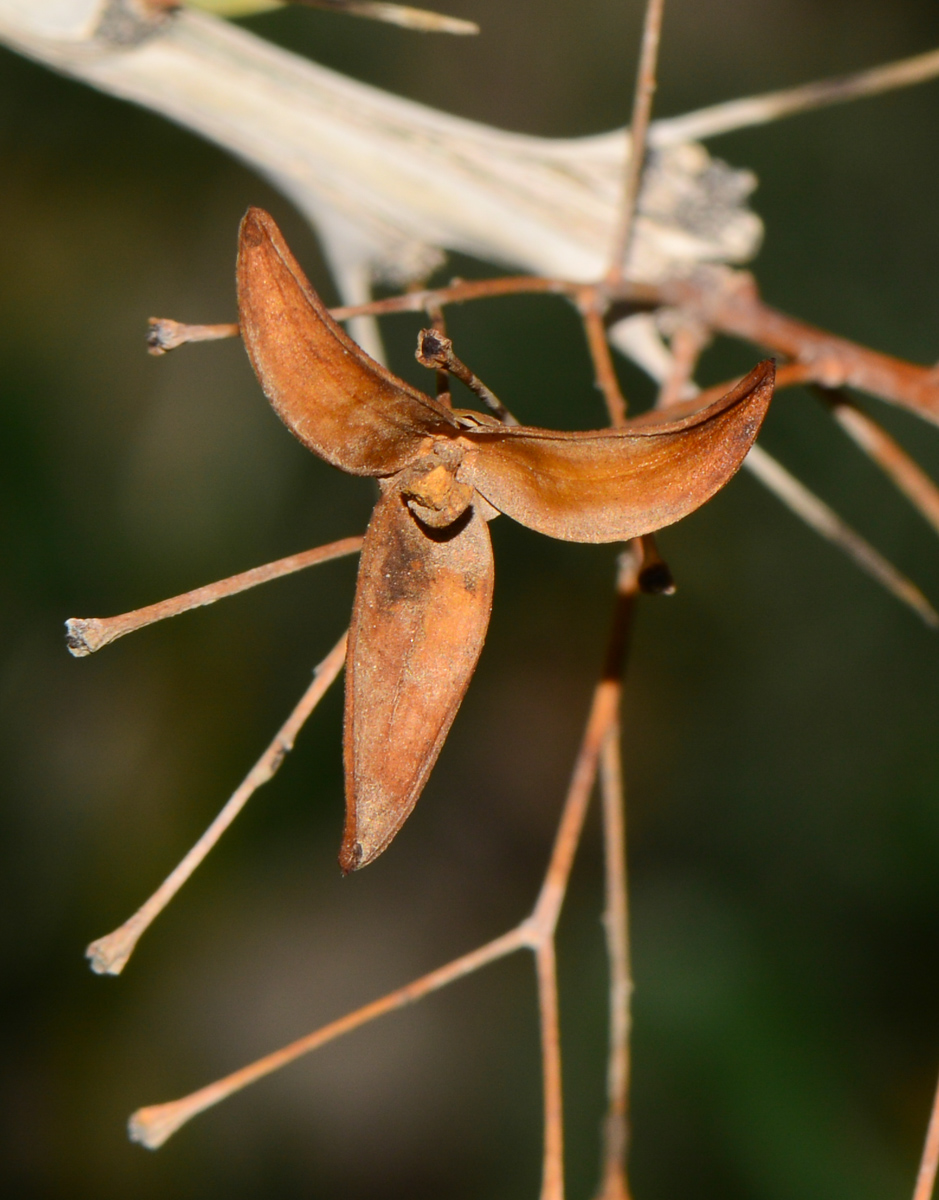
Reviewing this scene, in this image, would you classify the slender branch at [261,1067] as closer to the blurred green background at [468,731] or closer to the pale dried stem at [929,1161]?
the pale dried stem at [929,1161]

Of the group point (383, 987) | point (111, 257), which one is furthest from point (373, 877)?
point (111, 257)

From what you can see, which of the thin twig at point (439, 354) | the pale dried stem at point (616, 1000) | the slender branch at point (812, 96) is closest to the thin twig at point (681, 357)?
the slender branch at point (812, 96)

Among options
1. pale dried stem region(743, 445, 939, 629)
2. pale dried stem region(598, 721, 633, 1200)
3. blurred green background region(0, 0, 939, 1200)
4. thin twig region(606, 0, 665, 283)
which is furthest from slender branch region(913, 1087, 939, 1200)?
blurred green background region(0, 0, 939, 1200)

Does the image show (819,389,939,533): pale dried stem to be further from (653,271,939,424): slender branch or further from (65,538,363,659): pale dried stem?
(65,538,363,659): pale dried stem

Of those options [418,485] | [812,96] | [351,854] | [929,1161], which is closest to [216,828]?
[351,854]

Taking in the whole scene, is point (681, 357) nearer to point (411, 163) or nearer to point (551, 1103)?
point (411, 163)

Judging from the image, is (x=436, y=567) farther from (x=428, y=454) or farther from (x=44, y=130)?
(x=44, y=130)
